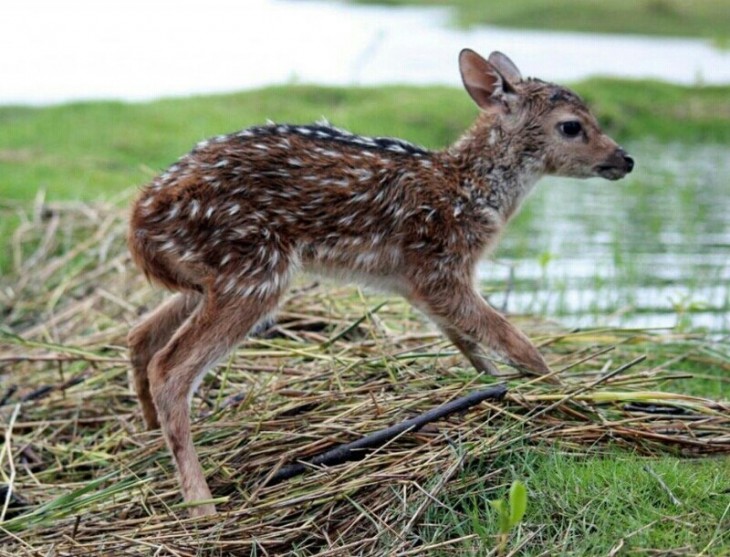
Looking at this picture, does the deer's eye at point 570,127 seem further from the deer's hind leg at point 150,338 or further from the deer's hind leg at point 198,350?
the deer's hind leg at point 150,338

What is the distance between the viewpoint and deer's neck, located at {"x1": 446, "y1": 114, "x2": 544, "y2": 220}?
239 inches

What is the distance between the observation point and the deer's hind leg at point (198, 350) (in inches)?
206

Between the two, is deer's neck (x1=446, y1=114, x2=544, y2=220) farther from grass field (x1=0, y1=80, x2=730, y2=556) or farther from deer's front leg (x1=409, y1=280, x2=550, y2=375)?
grass field (x1=0, y1=80, x2=730, y2=556)

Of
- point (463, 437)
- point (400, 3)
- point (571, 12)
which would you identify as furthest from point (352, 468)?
point (400, 3)

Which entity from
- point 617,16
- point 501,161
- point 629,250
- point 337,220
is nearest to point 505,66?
point 501,161

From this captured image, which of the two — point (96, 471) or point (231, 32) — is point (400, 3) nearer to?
point (231, 32)

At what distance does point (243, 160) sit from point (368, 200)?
577 mm

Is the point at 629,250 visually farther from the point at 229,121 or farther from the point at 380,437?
the point at 380,437

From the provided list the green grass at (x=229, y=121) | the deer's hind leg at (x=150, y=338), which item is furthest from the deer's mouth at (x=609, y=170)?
the green grass at (x=229, y=121)

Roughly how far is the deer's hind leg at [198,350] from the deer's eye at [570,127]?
1.69 meters

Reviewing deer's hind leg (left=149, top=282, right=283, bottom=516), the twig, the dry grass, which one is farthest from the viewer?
deer's hind leg (left=149, top=282, right=283, bottom=516)

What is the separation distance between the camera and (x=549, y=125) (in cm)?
616

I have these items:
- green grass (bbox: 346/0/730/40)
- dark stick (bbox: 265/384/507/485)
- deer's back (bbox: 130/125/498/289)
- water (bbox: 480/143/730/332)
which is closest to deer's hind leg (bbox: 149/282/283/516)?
deer's back (bbox: 130/125/498/289)

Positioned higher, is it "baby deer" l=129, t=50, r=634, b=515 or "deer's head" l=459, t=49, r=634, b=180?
"deer's head" l=459, t=49, r=634, b=180
